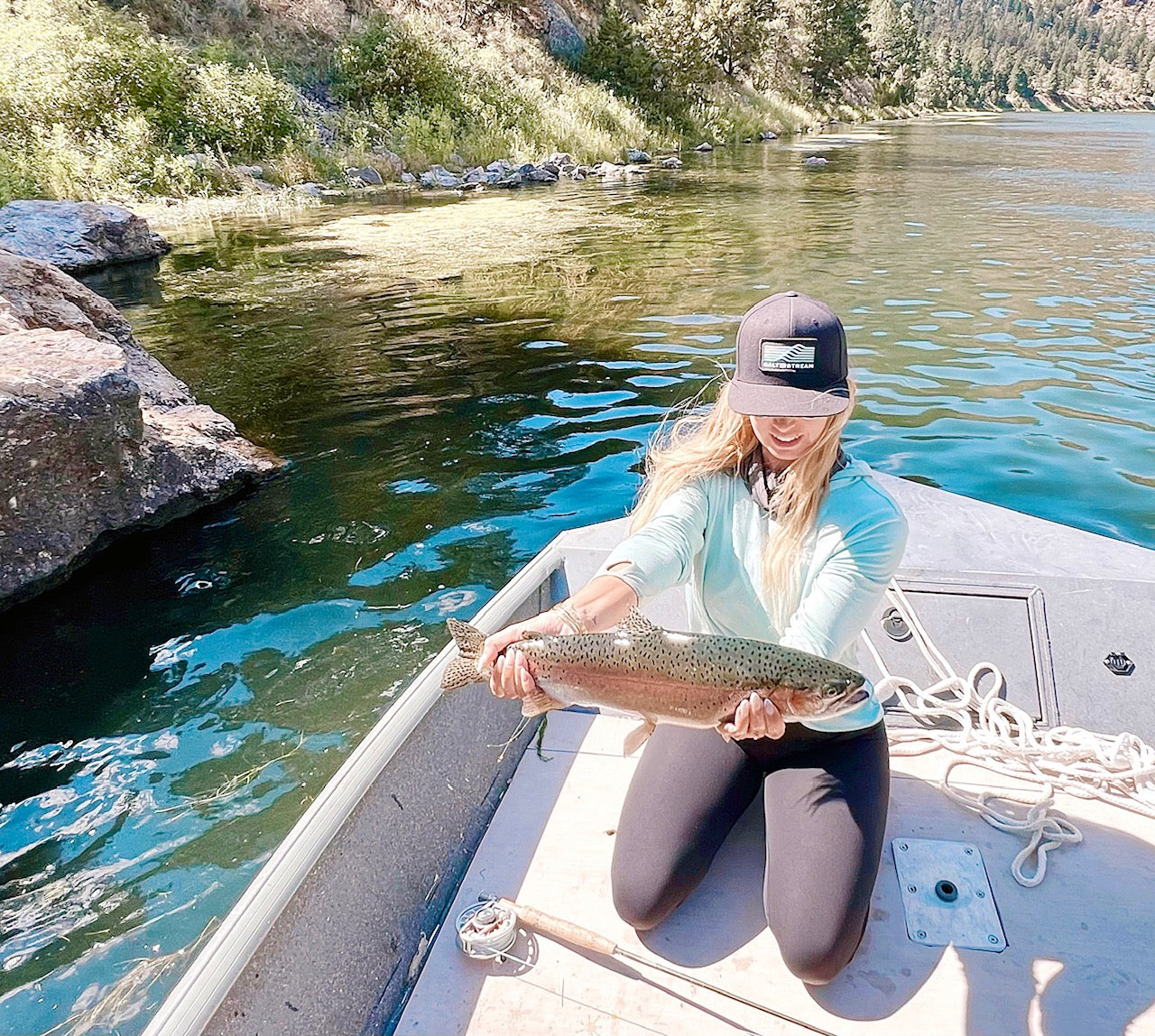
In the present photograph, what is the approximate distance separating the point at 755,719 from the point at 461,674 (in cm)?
91

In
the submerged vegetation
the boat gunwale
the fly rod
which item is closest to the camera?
the boat gunwale

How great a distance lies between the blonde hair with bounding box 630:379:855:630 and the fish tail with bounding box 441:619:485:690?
3.13 feet

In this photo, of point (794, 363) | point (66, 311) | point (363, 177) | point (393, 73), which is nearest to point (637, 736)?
point (794, 363)

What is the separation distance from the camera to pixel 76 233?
16406 millimetres

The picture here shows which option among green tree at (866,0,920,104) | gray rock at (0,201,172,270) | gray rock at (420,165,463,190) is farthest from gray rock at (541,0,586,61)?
green tree at (866,0,920,104)

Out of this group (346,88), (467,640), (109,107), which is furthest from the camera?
(346,88)

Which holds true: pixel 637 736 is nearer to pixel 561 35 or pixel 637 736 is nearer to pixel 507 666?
pixel 507 666

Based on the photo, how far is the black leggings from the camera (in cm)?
264

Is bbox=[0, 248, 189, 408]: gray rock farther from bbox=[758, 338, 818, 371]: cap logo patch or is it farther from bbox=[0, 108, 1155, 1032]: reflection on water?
bbox=[758, 338, 818, 371]: cap logo patch

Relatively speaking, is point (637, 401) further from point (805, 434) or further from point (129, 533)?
point (805, 434)

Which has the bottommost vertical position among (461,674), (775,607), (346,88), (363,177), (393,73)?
(775,607)

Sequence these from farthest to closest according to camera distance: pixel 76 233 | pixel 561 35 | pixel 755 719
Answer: pixel 561 35 < pixel 76 233 < pixel 755 719

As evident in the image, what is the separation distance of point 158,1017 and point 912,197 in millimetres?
26175

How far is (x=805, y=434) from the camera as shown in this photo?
287 cm
